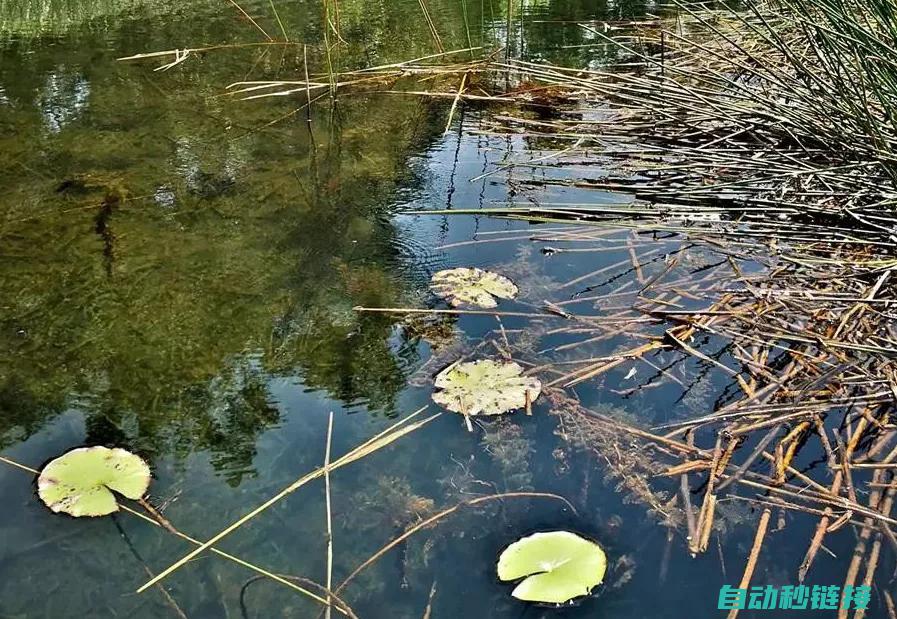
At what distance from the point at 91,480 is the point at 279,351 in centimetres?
64

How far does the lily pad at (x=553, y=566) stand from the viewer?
1437 mm

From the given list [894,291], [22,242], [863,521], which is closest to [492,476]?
[863,521]

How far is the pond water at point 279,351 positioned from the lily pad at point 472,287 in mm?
53

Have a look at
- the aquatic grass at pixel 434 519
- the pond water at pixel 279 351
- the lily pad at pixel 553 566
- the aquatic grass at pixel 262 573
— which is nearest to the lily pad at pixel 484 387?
the pond water at pixel 279 351

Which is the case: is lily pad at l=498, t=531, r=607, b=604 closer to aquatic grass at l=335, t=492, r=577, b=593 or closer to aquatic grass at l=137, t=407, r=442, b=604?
aquatic grass at l=335, t=492, r=577, b=593

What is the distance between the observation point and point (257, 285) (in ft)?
8.05

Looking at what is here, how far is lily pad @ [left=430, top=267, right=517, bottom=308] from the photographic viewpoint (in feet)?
7.52

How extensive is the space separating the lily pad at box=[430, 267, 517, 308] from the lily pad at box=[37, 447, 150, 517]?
101 cm

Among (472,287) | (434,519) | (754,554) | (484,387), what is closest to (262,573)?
(434,519)

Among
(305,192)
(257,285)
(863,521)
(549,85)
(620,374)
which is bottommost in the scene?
(863,521)

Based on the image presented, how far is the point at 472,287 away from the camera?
2.34 metres

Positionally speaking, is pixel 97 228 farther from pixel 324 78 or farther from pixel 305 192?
pixel 324 78

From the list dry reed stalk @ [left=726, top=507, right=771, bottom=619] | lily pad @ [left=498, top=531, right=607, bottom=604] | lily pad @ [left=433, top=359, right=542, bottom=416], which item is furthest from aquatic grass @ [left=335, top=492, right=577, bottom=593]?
dry reed stalk @ [left=726, top=507, right=771, bottom=619]

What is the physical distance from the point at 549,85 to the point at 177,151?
2.04 meters
